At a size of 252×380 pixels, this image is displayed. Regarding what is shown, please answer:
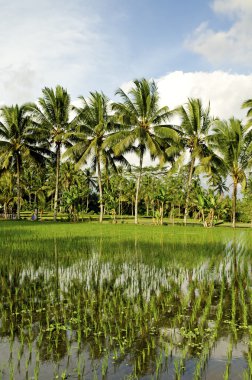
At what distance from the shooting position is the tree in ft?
92.9

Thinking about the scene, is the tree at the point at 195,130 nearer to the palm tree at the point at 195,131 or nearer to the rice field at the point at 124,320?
the palm tree at the point at 195,131

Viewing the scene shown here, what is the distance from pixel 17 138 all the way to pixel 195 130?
14554 mm

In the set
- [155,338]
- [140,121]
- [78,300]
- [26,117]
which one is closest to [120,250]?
[78,300]

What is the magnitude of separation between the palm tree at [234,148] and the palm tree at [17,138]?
14.4 metres

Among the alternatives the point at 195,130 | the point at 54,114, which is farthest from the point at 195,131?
the point at 54,114

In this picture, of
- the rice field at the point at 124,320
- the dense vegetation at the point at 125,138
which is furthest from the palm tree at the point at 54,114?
the rice field at the point at 124,320

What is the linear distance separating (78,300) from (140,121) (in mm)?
24095

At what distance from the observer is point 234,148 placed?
1106 inches

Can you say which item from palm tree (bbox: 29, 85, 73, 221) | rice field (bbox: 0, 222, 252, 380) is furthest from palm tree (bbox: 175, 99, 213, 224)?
rice field (bbox: 0, 222, 252, 380)

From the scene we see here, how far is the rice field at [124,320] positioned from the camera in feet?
11.0

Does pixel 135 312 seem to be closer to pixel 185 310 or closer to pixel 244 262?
pixel 185 310

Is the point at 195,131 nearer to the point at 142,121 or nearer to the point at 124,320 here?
the point at 142,121

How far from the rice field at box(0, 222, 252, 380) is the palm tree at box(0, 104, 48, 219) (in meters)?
23.9

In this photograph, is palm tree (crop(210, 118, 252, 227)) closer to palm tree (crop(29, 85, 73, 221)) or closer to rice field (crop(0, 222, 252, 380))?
palm tree (crop(29, 85, 73, 221))
